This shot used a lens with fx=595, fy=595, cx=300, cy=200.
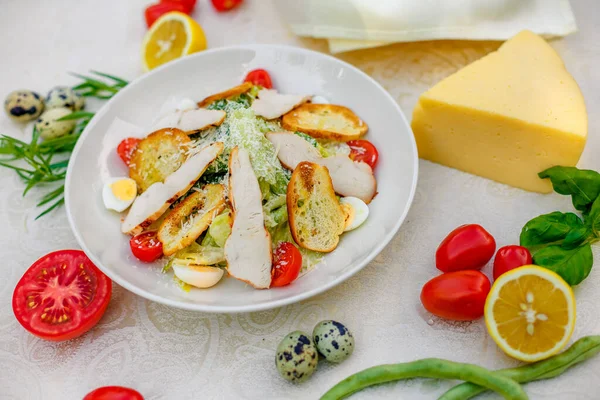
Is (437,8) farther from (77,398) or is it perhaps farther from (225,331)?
(77,398)

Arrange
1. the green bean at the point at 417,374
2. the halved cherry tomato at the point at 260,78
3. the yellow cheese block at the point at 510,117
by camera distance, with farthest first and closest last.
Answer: the halved cherry tomato at the point at 260,78 < the yellow cheese block at the point at 510,117 < the green bean at the point at 417,374

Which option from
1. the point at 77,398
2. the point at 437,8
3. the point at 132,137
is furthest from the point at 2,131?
the point at 437,8

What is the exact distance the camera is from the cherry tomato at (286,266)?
8.16 feet

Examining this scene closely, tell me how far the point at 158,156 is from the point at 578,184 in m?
2.00

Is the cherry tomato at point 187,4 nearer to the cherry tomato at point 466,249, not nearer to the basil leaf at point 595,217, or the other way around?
the cherry tomato at point 466,249

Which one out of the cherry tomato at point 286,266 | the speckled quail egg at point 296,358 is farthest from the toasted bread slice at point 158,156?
the speckled quail egg at point 296,358

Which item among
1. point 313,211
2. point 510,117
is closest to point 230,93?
point 313,211

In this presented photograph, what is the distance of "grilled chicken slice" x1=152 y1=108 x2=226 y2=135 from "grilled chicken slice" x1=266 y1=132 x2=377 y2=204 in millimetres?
300

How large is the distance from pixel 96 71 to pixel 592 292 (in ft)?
10.3

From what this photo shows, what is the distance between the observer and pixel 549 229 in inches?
103

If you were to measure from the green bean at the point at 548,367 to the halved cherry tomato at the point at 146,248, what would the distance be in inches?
53.0

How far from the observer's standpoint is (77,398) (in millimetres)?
2480

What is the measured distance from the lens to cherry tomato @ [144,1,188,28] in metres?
3.98

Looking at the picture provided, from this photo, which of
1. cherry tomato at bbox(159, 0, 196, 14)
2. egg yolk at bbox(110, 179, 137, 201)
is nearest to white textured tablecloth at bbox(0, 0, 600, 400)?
egg yolk at bbox(110, 179, 137, 201)
